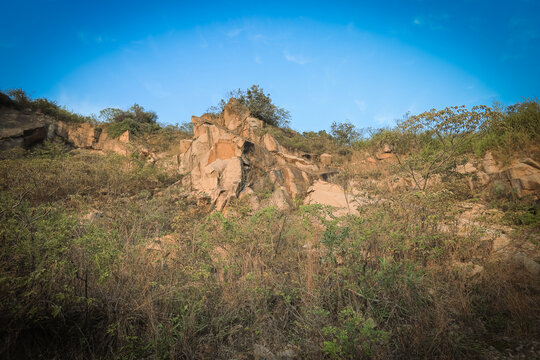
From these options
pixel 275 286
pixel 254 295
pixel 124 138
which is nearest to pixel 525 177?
pixel 275 286

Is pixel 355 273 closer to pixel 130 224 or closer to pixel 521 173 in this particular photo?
pixel 130 224

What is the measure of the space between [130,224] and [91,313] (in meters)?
3.15

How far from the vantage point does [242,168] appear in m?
9.25

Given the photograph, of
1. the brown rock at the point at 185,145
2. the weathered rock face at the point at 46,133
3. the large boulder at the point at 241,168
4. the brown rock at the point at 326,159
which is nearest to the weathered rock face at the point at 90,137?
the weathered rock face at the point at 46,133

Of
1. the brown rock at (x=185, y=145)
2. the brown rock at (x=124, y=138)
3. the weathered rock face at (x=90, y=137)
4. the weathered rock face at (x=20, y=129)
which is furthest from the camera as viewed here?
the brown rock at (x=124, y=138)

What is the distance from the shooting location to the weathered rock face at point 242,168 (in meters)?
8.51

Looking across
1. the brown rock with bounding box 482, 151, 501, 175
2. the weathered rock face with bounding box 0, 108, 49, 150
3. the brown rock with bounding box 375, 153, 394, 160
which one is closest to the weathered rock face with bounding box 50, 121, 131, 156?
the weathered rock face with bounding box 0, 108, 49, 150

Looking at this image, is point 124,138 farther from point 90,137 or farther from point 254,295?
point 254,295

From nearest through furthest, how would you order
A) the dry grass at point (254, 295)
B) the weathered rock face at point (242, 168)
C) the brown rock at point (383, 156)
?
the dry grass at point (254, 295)
the weathered rock face at point (242, 168)
the brown rock at point (383, 156)

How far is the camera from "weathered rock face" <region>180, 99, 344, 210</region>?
851 centimetres

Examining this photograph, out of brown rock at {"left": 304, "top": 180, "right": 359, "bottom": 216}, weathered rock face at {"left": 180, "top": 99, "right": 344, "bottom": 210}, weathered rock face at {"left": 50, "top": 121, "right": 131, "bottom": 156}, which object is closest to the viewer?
brown rock at {"left": 304, "top": 180, "right": 359, "bottom": 216}

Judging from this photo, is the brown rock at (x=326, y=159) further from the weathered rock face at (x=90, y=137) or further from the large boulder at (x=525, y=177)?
the weathered rock face at (x=90, y=137)

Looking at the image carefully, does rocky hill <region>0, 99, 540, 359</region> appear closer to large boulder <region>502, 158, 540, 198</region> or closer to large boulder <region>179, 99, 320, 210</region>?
large boulder <region>502, 158, 540, 198</region>

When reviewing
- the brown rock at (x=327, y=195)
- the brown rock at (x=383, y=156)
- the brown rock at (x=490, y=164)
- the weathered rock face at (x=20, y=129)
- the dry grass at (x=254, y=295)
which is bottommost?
the dry grass at (x=254, y=295)
